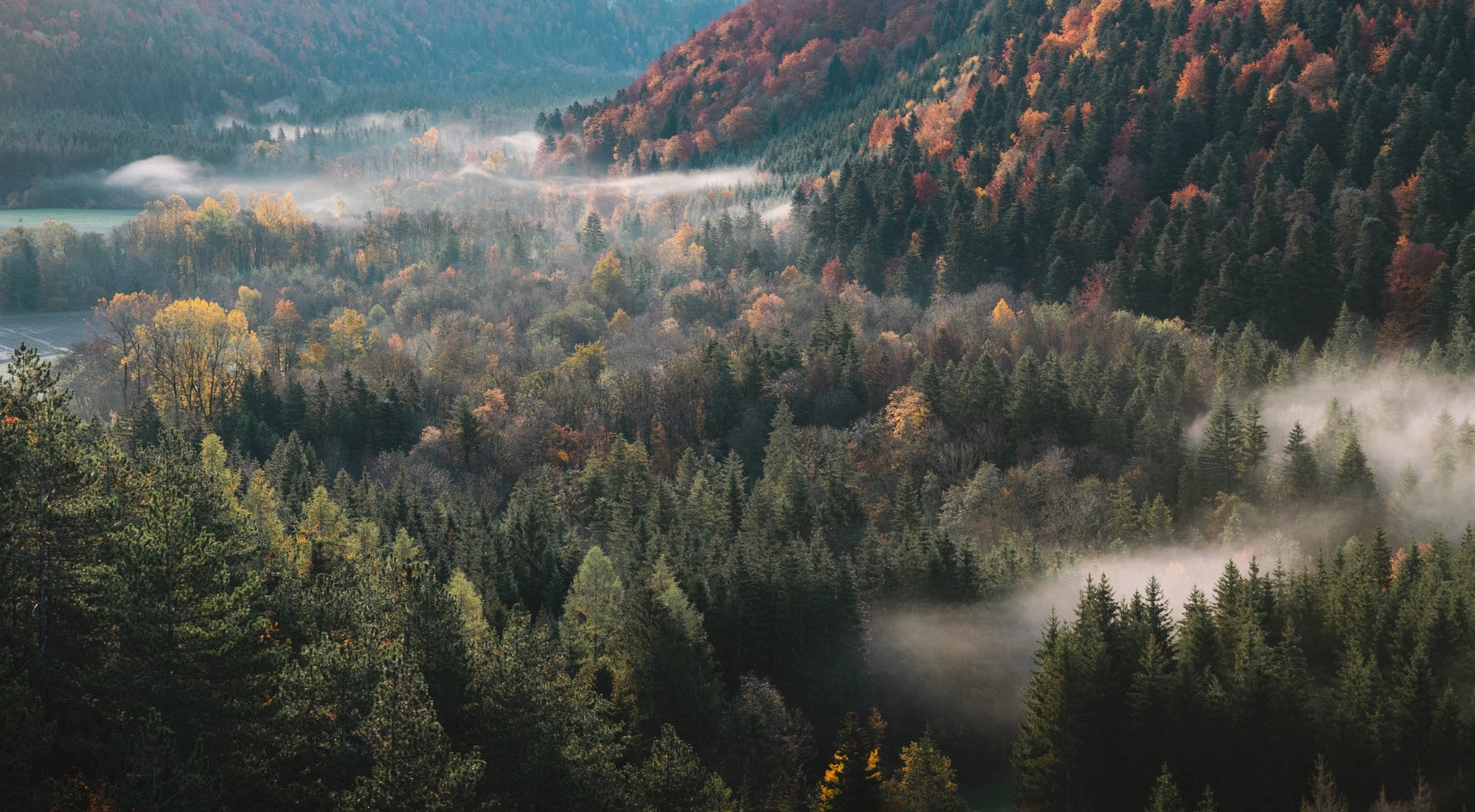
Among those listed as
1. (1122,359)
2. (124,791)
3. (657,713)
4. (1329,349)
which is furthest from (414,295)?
(124,791)

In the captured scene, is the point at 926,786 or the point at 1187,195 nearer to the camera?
the point at 926,786

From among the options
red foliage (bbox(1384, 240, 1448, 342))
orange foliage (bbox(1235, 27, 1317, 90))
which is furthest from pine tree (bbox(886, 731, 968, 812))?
orange foliage (bbox(1235, 27, 1317, 90))

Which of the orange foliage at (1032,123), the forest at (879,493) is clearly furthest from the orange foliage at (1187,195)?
the orange foliage at (1032,123)

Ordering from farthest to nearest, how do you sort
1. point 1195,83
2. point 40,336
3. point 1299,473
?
point 40,336
point 1195,83
point 1299,473

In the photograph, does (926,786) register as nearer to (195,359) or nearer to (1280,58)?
(195,359)

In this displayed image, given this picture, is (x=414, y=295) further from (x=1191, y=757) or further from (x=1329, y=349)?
(x=1191, y=757)

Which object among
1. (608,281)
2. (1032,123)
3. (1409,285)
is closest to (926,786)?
(1409,285)
